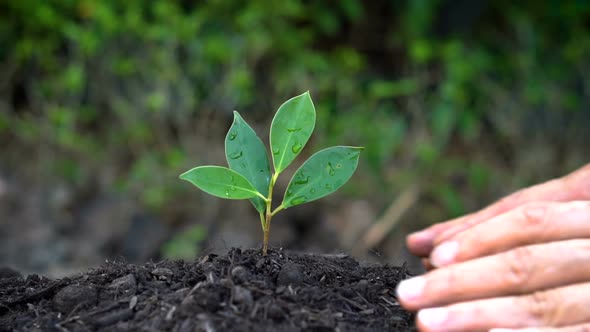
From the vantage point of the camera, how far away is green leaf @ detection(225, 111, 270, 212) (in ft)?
3.90

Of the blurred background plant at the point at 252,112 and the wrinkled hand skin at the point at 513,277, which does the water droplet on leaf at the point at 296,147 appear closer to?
the wrinkled hand skin at the point at 513,277

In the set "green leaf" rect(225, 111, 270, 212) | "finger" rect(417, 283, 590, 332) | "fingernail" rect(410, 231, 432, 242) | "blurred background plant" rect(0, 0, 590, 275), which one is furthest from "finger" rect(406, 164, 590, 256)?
"blurred background plant" rect(0, 0, 590, 275)

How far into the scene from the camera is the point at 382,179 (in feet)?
12.3

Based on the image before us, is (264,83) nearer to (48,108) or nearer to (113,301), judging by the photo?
(48,108)

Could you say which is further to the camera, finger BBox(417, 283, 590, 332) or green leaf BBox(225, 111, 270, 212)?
green leaf BBox(225, 111, 270, 212)

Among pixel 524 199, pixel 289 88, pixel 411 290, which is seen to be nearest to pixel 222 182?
pixel 411 290

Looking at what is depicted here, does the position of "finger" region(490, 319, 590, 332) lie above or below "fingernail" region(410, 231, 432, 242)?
below

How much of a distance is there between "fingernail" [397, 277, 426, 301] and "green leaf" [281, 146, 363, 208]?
22 cm

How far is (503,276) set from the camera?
1104 mm

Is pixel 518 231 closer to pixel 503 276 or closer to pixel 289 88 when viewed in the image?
pixel 503 276

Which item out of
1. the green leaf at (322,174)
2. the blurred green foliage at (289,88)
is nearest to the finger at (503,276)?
the green leaf at (322,174)

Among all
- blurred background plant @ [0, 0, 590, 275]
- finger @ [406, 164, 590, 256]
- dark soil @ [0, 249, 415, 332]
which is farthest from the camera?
blurred background plant @ [0, 0, 590, 275]

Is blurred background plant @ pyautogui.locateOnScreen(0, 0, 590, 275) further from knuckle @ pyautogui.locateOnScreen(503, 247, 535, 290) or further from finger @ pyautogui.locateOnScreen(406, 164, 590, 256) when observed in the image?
knuckle @ pyautogui.locateOnScreen(503, 247, 535, 290)

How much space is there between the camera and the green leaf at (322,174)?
119cm
